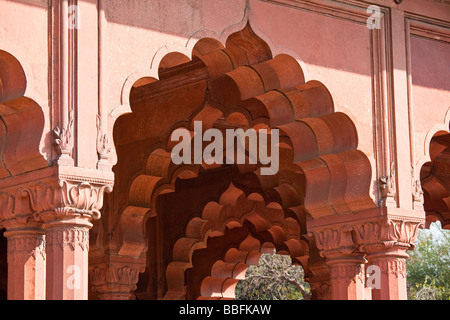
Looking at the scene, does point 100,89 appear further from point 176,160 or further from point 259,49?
point 176,160

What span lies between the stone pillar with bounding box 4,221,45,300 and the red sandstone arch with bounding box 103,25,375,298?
4.52 ft

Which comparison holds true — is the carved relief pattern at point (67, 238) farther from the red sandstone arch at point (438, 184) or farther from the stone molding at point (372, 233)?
the red sandstone arch at point (438, 184)

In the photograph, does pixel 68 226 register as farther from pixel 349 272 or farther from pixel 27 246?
pixel 349 272

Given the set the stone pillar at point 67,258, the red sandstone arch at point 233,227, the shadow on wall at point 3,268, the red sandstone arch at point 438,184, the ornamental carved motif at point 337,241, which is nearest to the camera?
the stone pillar at point 67,258

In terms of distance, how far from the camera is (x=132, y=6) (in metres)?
7.28

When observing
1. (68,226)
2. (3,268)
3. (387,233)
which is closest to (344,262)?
(387,233)

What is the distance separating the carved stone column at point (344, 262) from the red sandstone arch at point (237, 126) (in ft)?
0.63

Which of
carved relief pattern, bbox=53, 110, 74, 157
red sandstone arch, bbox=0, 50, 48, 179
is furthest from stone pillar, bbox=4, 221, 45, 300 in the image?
carved relief pattern, bbox=53, 110, 74, 157

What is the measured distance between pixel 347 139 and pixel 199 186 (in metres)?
4.39

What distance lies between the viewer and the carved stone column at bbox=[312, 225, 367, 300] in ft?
28.1

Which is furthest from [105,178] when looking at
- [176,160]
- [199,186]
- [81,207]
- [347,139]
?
[199,186]

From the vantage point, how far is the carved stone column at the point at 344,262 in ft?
28.1

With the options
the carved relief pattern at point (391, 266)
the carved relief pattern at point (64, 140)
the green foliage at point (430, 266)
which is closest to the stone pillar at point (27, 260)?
the carved relief pattern at point (64, 140)
